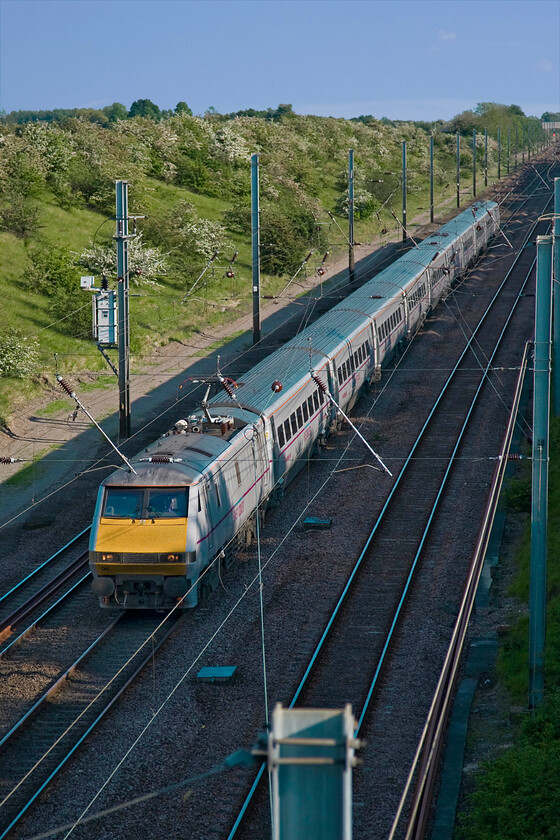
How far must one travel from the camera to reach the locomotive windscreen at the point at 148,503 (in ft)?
60.8

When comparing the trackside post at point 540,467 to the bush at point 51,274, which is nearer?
the trackside post at point 540,467

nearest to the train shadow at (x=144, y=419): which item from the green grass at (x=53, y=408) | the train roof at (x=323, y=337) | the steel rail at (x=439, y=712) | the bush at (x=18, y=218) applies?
the green grass at (x=53, y=408)

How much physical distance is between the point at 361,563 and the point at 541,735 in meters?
8.38

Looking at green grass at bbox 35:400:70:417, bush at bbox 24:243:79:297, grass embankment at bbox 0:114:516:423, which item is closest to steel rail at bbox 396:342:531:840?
grass embankment at bbox 0:114:516:423

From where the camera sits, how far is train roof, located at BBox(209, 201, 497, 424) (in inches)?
981

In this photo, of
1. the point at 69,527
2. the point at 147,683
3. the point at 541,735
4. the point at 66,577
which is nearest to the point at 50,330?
the point at 69,527

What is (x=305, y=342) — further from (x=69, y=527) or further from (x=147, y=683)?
(x=147, y=683)

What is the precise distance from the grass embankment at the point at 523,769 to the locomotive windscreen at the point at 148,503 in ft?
21.7

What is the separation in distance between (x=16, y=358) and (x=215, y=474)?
1845 centimetres

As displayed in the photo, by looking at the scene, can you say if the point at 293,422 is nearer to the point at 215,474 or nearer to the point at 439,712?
the point at 215,474

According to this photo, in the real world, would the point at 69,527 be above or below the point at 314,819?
below

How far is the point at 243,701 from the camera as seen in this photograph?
52.8ft

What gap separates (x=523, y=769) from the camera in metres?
12.6

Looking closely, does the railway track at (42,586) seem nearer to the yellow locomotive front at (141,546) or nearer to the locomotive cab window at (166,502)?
the yellow locomotive front at (141,546)
